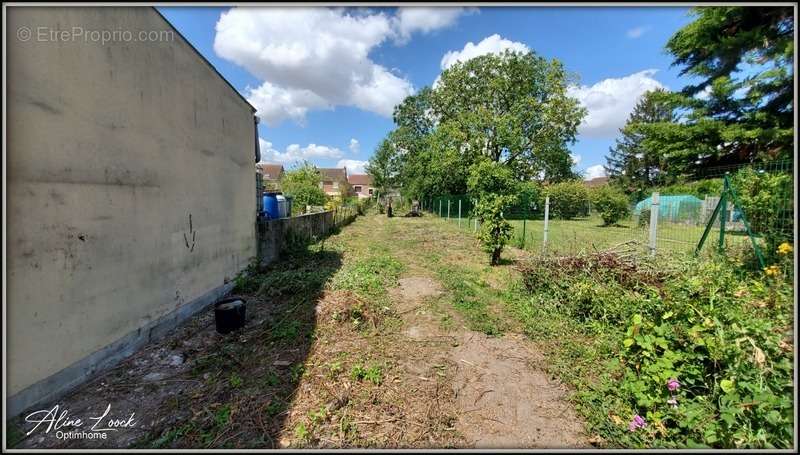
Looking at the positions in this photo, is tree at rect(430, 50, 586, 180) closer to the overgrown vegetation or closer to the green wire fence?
the green wire fence

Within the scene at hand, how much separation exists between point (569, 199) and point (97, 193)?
27329mm

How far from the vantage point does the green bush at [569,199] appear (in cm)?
2402

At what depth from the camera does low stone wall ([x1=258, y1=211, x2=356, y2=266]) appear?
6.99 meters

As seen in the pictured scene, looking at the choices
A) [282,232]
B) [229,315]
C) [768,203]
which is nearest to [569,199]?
[768,203]

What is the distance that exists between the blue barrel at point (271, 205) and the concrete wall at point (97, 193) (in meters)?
3.48

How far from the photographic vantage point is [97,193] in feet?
9.07

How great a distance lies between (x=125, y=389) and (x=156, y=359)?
20.3 inches

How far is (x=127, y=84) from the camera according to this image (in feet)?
10.1

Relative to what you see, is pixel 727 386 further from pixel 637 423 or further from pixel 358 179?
pixel 358 179

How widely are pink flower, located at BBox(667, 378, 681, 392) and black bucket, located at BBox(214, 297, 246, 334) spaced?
4.40 metres

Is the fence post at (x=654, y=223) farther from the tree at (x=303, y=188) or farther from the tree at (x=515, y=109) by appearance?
the tree at (x=515, y=109)

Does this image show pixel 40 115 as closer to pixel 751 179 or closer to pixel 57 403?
pixel 57 403

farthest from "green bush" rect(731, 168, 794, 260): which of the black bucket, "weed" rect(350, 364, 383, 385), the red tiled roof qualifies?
the red tiled roof

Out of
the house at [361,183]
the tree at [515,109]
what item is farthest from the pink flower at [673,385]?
the house at [361,183]
